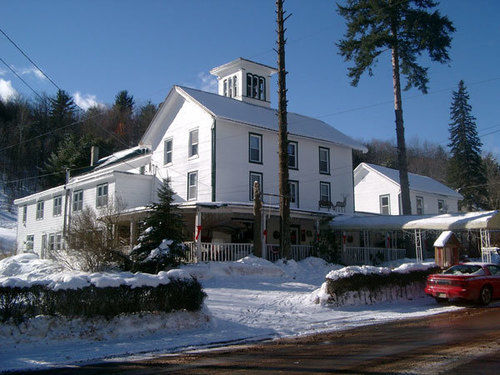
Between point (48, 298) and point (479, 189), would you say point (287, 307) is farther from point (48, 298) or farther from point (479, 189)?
point (479, 189)

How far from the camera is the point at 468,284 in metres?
→ 15.5

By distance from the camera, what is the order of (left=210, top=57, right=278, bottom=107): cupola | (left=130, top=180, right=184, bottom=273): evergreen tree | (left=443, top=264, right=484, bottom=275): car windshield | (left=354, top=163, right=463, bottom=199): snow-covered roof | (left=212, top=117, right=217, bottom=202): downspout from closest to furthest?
(left=443, top=264, right=484, bottom=275): car windshield
(left=130, top=180, right=184, bottom=273): evergreen tree
(left=212, top=117, right=217, bottom=202): downspout
(left=210, top=57, right=278, bottom=107): cupola
(left=354, top=163, right=463, bottom=199): snow-covered roof

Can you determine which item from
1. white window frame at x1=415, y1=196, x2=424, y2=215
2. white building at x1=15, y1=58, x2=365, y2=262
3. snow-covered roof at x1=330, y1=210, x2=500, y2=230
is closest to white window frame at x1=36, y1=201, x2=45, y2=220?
white building at x1=15, y1=58, x2=365, y2=262

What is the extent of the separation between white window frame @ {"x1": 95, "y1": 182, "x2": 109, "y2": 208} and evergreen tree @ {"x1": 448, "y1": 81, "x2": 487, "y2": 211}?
4251 cm

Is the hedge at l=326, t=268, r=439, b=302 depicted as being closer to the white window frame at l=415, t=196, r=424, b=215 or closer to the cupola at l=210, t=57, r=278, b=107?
the cupola at l=210, t=57, r=278, b=107

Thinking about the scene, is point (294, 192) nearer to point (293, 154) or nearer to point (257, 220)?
point (293, 154)

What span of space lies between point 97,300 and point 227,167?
1838cm

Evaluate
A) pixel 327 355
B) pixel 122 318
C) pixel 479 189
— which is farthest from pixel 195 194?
pixel 479 189

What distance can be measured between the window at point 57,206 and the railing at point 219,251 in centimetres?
1844

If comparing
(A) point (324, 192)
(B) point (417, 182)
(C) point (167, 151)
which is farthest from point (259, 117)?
(B) point (417, 182)

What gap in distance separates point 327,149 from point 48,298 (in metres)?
26.3

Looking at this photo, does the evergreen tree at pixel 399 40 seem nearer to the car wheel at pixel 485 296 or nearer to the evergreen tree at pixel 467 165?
the car wheel at pixel 485 296

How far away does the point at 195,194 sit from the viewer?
29.7m

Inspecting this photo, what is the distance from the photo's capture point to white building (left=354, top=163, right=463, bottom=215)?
4381 centimetres
